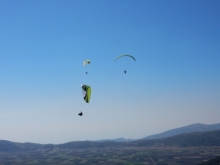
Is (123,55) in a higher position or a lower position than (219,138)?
lower

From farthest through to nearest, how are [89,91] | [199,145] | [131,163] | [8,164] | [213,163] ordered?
[199,145], [8,164], [131,163], [213,163], [89,91]

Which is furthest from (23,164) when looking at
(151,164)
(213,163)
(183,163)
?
(213,163)

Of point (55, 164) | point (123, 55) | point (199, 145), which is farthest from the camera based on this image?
point (199, 145)

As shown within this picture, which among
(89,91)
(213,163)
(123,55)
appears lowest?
(213,163)

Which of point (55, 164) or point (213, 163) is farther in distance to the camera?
point (55, 164)

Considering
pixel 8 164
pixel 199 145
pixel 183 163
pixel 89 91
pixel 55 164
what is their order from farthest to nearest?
1. pixel 199 145
2. pixel 8 164
3. pixel 55 164
4. pixel 183 163
5. pixel 89 91

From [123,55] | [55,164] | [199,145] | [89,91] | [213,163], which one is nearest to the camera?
[89,91]

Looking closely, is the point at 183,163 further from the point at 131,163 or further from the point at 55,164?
the point at 55,164

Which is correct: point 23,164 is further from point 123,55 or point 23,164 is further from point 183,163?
point 123,55

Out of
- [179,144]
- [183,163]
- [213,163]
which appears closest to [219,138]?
[179,144]
